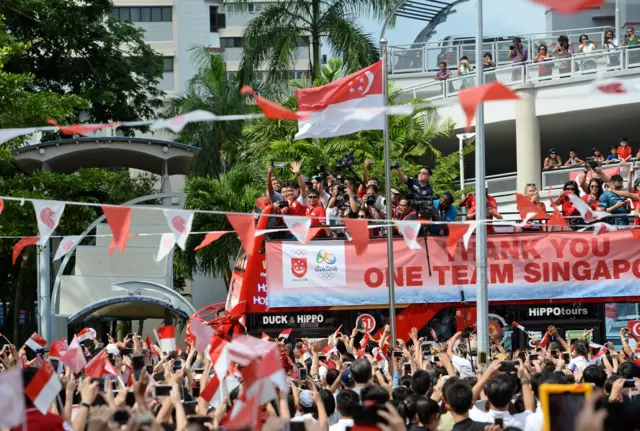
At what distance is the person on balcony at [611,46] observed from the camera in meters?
31.8

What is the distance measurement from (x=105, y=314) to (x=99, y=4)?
14.1m

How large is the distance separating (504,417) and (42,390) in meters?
3.02

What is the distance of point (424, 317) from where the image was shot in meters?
19.7

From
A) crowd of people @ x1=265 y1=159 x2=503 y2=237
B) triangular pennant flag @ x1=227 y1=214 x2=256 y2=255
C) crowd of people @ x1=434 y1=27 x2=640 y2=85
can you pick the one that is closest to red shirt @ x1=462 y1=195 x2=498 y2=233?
crowd of people @ x1=265 y1=159 x2=503 y2=237

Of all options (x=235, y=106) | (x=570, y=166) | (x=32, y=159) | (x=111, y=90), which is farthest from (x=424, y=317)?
(x=235, y=106)

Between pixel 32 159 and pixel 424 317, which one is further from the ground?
pixel 32 159

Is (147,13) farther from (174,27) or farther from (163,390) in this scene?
(163,390)

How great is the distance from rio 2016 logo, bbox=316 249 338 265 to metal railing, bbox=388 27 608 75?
55.2ft

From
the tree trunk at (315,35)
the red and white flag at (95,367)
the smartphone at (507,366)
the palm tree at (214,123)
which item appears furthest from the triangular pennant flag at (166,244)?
the palm tree at (214,123)

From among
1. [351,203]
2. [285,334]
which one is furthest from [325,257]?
[285,334]

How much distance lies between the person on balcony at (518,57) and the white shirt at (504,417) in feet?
82.4

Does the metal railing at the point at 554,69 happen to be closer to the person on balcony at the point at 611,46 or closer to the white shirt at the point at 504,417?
the person on balcony at the point at 611,46

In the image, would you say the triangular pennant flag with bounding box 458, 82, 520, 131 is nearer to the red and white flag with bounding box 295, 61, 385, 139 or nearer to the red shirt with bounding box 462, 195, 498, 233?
the red and white flag with bounding box 295, 61, 385, 139

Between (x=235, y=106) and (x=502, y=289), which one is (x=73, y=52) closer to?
(x=235, y=106)
